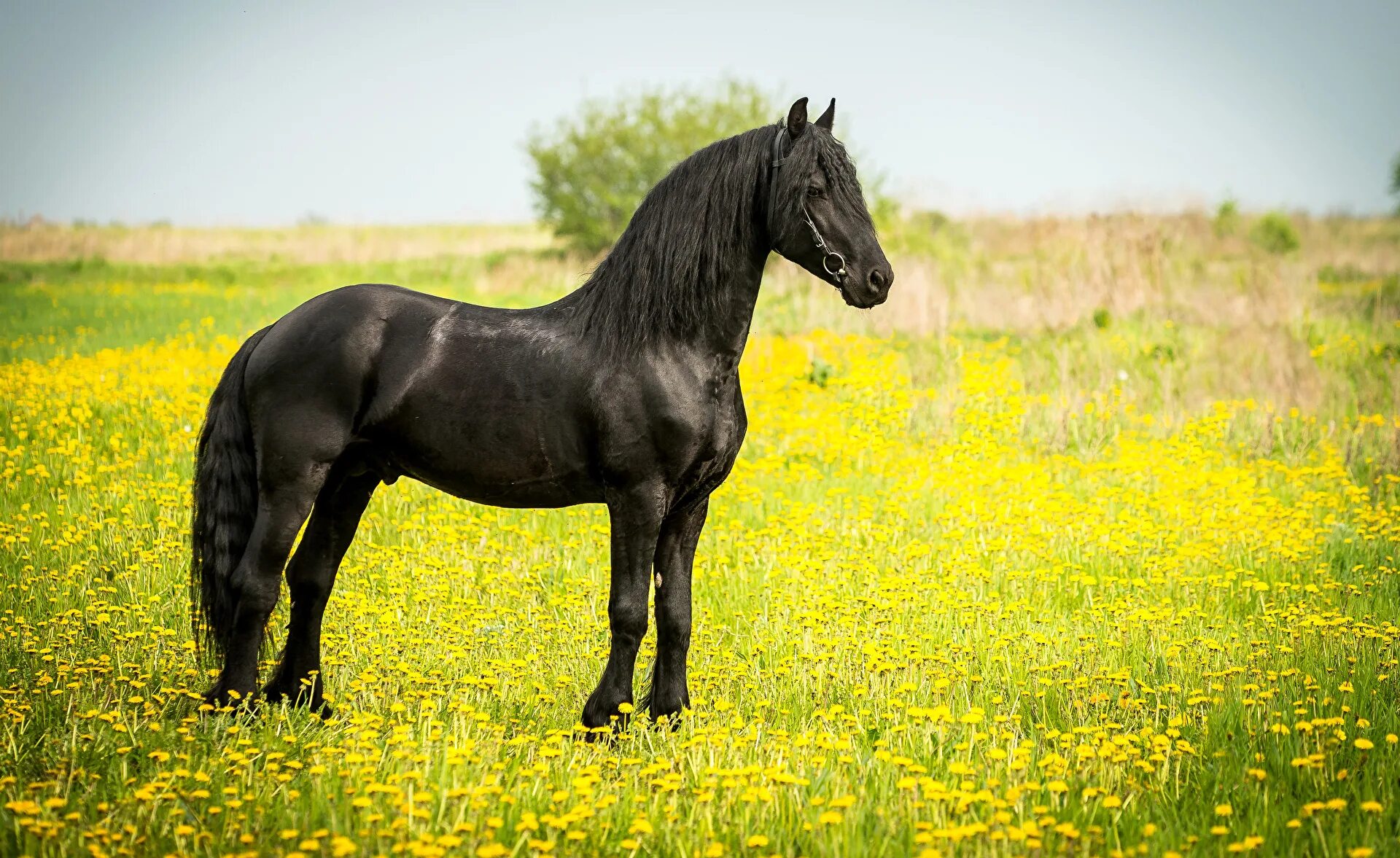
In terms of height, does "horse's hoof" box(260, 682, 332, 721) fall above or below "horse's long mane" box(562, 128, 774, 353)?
below

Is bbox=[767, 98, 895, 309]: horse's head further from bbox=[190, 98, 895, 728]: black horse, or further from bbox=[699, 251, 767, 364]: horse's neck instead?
bbox=[699, 251, 767, 364]: horse's neck

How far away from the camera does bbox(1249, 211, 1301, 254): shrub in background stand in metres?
27.7

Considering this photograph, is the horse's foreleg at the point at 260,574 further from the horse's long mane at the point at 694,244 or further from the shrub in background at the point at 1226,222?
the shrub in background at the point at 1226,222

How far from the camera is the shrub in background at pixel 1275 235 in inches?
1091

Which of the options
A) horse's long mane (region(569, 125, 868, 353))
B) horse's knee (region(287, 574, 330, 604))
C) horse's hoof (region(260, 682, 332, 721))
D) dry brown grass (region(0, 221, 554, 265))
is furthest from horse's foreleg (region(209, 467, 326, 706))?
dry brown grass (region(0, 221, 554, 265))

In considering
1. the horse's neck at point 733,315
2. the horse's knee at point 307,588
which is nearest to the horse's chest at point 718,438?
the horse's neck at point 733,315

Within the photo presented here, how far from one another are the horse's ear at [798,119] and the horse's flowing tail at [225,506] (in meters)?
2.58

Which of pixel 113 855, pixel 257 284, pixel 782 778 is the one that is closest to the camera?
pixel 113 855

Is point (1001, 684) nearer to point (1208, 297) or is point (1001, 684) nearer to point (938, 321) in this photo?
point (938, 321)

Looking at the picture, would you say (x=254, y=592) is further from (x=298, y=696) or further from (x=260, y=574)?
(x=298, y=696)

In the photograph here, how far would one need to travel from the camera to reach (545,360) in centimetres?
501

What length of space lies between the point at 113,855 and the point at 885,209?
33419 millimetres

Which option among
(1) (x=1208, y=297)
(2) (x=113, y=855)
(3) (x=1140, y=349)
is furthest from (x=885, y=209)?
(2) (x=113, y=855)

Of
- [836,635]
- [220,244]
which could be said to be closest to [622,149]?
[220,244]
